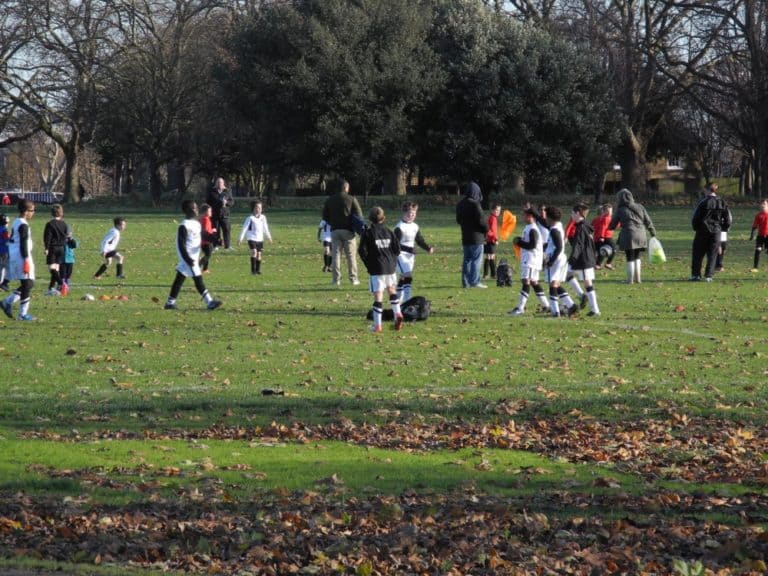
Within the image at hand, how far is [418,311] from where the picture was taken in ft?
63.4

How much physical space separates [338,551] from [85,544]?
1451 mm

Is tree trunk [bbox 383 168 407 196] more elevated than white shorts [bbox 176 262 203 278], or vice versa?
tree trunk [bbox 383 168 407 196]

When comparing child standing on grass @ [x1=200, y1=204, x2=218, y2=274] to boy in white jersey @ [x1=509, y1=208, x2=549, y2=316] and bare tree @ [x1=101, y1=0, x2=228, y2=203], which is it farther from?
bare tree @ [x1=101, y1=0, x2=228, y2=203]

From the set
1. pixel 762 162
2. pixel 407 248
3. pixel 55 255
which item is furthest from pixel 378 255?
pixel 762 162

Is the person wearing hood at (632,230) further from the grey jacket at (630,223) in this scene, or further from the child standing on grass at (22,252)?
the child standing on grass at (22,252)

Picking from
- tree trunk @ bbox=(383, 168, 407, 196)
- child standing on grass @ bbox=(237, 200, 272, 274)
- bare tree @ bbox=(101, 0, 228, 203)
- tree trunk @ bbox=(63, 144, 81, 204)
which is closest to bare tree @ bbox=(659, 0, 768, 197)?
tree trunk @ bbox=(383, 168, 407, 196)

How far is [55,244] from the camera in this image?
74.0 ft

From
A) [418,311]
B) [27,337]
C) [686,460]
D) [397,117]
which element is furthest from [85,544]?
[397,117]

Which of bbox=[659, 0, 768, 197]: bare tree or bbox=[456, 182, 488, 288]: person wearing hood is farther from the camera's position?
bbox=[659, 0, 768, 197]: bare tree

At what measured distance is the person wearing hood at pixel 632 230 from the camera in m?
25.2

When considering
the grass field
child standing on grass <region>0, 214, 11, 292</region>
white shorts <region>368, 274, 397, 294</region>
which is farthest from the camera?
child standing on grass <region>0, 214, 11, 292</region>

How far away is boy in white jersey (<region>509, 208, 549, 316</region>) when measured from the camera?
66.0 ft

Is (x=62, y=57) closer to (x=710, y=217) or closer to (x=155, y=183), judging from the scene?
(x=155, y=183)

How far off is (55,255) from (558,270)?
930cm
